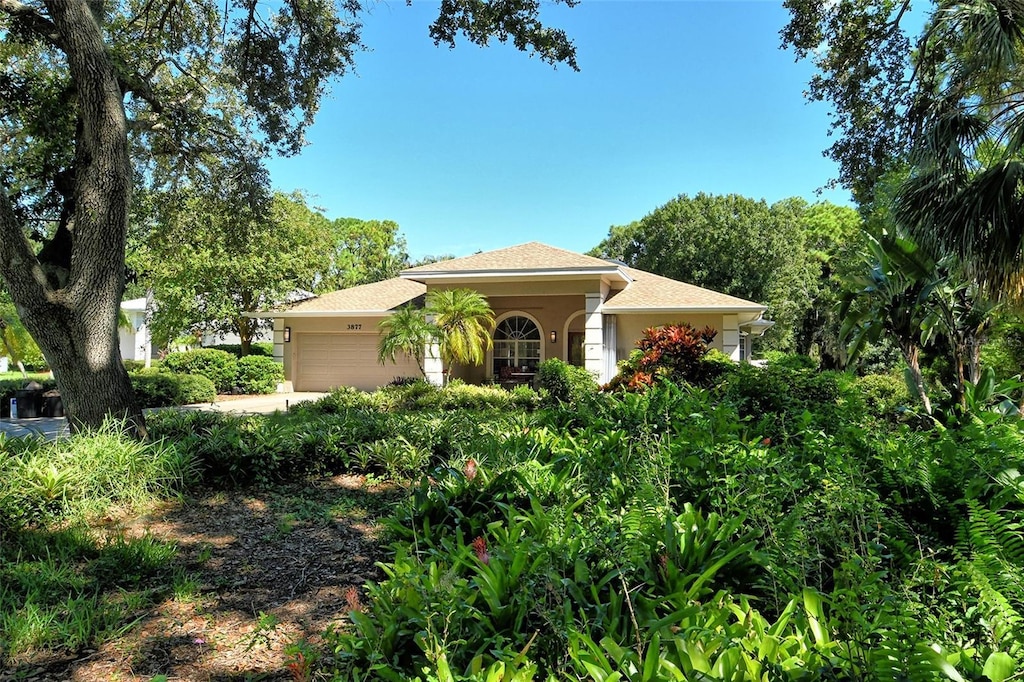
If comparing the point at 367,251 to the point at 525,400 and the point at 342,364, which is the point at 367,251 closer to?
the point at 342,364

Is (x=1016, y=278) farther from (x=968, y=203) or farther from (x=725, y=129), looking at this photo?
(x=725, y=129)

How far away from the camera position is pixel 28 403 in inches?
570

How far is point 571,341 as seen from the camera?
62.2 feet

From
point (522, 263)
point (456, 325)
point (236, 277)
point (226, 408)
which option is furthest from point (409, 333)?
point (236, 277)

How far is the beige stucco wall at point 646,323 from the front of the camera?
15977 mm

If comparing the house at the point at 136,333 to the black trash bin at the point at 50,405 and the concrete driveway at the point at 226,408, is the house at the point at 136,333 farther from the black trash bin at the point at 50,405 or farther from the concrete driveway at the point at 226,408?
the black trash bin at the point at 50,405

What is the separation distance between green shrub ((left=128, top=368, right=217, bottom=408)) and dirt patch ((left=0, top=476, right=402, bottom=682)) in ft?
40.1

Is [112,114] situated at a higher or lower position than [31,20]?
lower

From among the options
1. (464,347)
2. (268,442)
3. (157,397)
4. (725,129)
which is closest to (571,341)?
(464,347)

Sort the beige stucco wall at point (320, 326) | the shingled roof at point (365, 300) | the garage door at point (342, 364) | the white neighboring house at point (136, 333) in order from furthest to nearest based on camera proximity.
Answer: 1. the white neighboring house at point (136, 333)
2. the garage door at point (342, 364)
3. the beige stucco wall at point (320, 326)
4. the shingled roof at point (365, 300)

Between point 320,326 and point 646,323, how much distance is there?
1116 centimetres

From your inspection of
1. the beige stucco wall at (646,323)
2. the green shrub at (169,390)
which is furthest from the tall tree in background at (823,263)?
the green shrub at (169,390)

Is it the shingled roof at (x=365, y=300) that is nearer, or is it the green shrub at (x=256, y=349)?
the shingled roof at (x=365, y=300)

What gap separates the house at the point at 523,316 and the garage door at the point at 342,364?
0.04 meters
